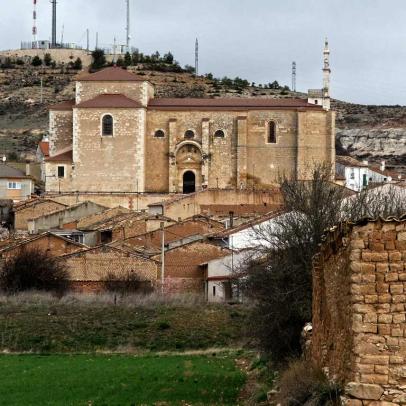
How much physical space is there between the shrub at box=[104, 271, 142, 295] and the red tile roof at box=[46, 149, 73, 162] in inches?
1112

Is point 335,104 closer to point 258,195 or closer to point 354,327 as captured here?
point 258,195

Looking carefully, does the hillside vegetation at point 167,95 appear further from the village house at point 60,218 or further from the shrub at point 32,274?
the shrub at point 32,274

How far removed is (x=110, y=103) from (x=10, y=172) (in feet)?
29.7

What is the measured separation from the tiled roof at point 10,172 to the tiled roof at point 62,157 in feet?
14.2

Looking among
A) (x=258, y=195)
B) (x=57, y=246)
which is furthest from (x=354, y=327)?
(x=258, y=195)

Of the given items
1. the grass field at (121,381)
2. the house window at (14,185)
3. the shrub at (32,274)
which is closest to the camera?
the grass field at (121,381)

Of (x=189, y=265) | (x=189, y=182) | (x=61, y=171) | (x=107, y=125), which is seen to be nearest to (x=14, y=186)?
(x=61, y=171)

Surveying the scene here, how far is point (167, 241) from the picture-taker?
48.4 meters

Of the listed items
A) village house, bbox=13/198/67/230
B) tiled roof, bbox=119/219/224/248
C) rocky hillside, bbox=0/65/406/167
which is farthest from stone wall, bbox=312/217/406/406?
rocky hillside, bbox=0/65/406/167

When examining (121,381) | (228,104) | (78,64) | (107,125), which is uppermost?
(78,64)

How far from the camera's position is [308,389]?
37.1 feet

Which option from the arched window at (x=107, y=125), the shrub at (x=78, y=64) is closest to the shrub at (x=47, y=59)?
the shrub at (x=78, y=64)

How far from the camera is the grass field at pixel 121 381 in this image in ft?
56.0

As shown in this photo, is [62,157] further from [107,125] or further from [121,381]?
[121,381]
